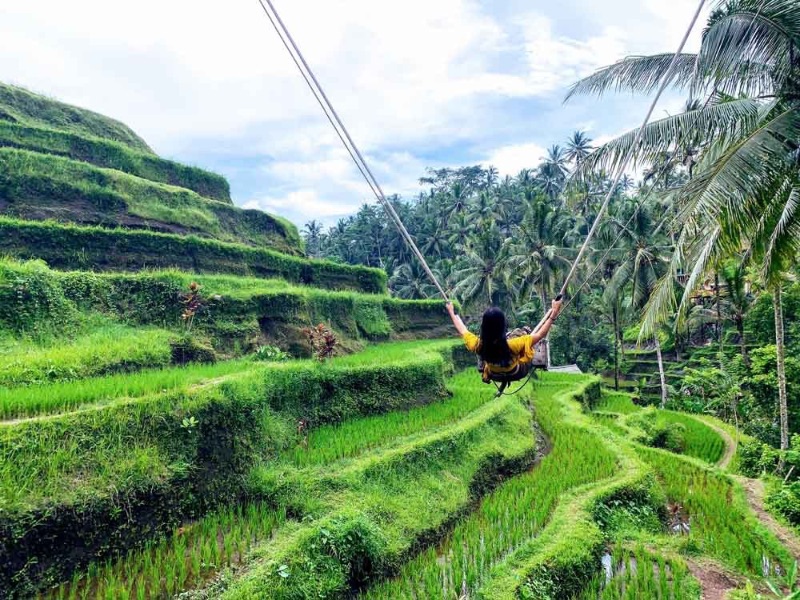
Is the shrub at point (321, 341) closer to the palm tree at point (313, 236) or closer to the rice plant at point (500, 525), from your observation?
the rice plant at point (500, 525)

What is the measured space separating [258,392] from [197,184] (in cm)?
1371

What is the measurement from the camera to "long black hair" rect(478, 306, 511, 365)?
15.3ft

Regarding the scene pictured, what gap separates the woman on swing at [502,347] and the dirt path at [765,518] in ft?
17.6

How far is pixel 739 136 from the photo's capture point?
851cm

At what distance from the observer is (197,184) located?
1809 cm

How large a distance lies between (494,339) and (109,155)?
Result: 1577 cm

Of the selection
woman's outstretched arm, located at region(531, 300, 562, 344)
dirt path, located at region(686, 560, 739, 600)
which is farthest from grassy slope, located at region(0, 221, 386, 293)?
dirt path, located at region(686, 560, 739, 600)

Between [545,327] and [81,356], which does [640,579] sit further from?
[81,356]

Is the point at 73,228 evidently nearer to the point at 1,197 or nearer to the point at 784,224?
the point at 1,197

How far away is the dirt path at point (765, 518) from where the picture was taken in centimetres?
689

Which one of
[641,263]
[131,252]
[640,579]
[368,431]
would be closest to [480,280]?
[641,263]

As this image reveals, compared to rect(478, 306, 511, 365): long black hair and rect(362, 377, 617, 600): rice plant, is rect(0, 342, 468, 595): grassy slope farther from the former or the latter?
rect(478, 306, 511, 365): long black hair

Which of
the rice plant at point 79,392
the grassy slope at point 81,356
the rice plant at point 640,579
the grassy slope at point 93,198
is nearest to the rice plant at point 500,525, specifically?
the rice plant at point 640,579

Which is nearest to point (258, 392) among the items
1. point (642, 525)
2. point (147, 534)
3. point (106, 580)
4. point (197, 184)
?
point (147, 534)
